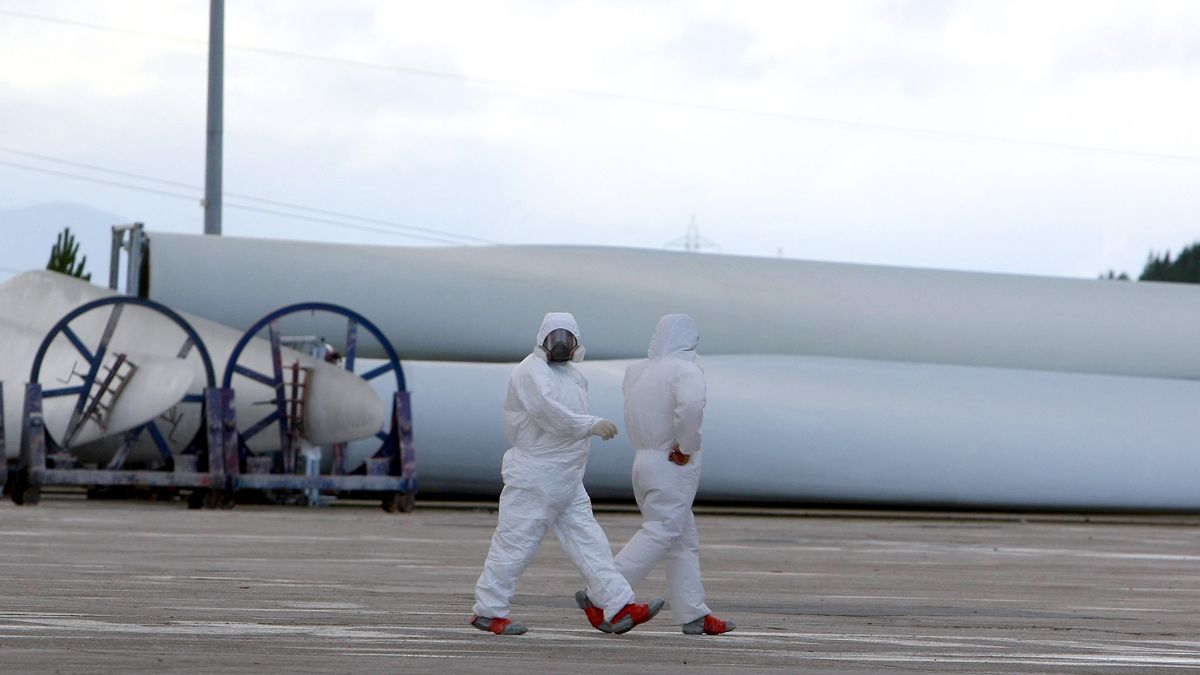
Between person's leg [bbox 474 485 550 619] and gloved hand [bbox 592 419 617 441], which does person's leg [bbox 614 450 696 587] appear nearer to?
person's leg [bbox 474 485 550 619]

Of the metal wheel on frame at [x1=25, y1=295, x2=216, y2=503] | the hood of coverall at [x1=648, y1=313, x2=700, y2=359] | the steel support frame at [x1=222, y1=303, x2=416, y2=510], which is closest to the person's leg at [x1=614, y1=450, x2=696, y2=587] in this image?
the hood of coverall at [x1=648, y1=313, x2=700, y2=359]

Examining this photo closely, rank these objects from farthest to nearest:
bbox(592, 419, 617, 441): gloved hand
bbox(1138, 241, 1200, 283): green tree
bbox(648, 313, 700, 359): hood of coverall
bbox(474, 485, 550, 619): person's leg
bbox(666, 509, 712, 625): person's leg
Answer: bbox(1138, 241, 1200, 283): green tree, bbox(648, 313, 700, 359): hood of coverall, bbox(666, 509, 712, 625): person's leg, bbox(474, 485, 550, 619): person's leg, bbox(592, 419, 617, 441): gloved hand

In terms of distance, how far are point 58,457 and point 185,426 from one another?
241 centimetres

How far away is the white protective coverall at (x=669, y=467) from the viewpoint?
8.91 m

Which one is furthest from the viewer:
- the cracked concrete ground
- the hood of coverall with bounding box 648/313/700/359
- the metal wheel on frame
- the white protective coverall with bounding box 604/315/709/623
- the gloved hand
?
the metal wheel on frame

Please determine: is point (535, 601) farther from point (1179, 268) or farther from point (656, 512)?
point (1179, 268)

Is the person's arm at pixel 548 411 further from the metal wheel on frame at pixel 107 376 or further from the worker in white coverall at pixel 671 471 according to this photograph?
the metal wheel on frame at pixel 107 376

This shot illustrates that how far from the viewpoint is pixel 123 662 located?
22.1 ft

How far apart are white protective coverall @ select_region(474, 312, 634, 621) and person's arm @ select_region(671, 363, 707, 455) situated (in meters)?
0.50

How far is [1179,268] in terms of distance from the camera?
58.6 meters

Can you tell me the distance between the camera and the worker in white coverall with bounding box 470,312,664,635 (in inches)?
332

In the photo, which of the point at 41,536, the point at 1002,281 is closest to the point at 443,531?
the point at 41,536

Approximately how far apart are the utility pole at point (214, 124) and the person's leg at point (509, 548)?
18.9 m

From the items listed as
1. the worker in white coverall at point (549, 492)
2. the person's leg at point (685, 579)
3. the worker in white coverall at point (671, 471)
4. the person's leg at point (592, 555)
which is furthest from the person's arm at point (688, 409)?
the person's leg at point (592, 555)
